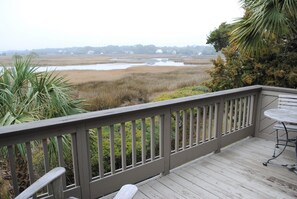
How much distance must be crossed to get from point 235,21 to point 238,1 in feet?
1.09

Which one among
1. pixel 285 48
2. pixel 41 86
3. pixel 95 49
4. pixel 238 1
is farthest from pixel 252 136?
pixel 95 49

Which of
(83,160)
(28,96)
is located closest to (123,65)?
(28,96)

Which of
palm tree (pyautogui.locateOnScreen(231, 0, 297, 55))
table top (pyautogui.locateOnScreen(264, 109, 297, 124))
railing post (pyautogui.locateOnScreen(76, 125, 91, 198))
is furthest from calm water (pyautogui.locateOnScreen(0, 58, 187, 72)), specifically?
table top (pyautogui.locateOnScreen(264, 109, 297, 124))

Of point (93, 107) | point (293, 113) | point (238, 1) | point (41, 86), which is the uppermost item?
point (238, 1)

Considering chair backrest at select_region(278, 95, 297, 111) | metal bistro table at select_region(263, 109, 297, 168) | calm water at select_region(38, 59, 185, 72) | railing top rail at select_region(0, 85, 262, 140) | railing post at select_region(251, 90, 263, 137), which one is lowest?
railing post at select_region(251, 90, 263, 137)

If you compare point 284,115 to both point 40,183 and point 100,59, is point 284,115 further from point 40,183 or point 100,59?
point 100,59

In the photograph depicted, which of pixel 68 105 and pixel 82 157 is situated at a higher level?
pixel 68 105

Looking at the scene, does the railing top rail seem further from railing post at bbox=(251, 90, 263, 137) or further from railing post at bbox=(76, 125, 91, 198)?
railing post at bbox=(251, 90, 263, 137)

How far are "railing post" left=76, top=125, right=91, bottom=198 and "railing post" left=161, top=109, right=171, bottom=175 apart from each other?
37.8 inches

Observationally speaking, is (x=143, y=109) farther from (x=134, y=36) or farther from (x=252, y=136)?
(x=134, y=36)

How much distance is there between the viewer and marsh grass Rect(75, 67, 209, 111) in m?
5.10

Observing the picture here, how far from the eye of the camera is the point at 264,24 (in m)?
3.48

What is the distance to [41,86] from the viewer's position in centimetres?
274

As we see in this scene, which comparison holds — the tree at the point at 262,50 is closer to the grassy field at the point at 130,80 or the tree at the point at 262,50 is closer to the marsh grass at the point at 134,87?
the grassy field at the point at 130,80
